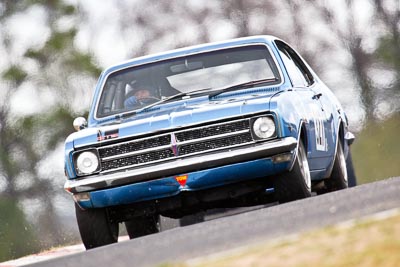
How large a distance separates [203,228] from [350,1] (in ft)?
118

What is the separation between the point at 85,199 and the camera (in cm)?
1052

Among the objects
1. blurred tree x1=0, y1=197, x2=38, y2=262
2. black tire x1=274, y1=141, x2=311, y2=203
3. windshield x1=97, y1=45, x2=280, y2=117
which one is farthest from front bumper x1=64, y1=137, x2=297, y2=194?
blurred tree x1=0, y1=197, x2=38, y2=262

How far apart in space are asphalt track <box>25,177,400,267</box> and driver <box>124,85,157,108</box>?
7.08 feet

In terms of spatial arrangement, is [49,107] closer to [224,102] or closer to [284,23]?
[284,23]

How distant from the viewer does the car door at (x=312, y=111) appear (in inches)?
446

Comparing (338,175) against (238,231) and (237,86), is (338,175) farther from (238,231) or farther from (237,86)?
(238,231)

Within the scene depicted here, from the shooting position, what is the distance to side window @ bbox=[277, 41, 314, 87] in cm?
1198

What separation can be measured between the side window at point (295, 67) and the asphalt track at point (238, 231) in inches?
93.1

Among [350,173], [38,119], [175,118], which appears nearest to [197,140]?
[175,118]

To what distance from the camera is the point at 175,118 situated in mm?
10484

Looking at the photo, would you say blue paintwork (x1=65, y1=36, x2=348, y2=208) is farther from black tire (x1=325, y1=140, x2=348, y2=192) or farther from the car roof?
black tire (x1=325, y1=140, x2=348, y2=192)

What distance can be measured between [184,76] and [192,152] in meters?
1.35

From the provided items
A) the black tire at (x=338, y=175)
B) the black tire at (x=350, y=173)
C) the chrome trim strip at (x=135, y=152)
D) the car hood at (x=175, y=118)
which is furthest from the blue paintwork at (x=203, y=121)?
the black tire at (x=350, y=173)

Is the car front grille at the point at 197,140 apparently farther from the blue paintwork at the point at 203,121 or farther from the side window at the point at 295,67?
the side window at the point at 295,67
